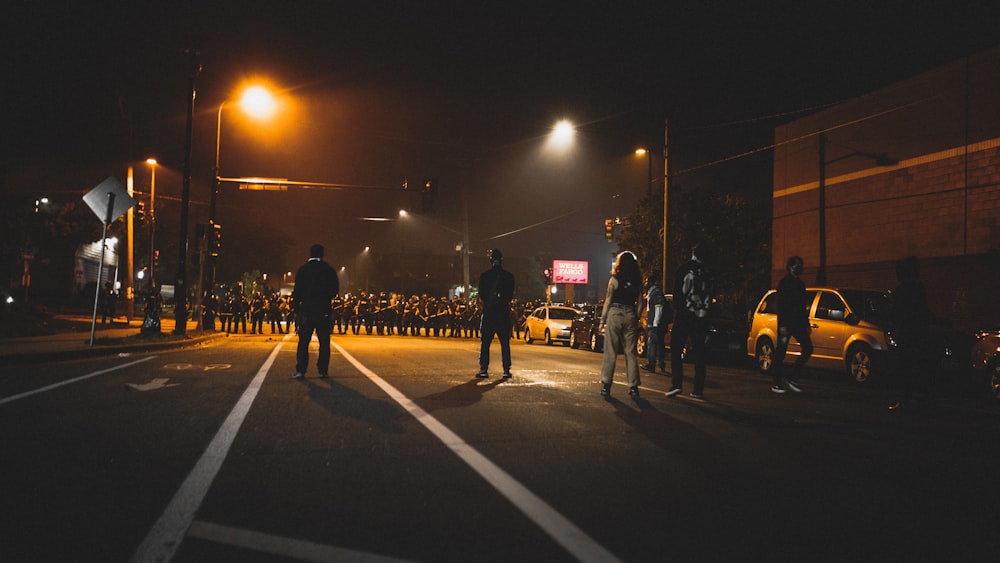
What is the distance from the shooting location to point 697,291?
8945mm

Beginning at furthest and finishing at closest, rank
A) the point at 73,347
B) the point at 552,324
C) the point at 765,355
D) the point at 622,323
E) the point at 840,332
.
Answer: the point at 552,324, the point at 765,355, the point at 73,347, the point at 840,332, the point at 622,323

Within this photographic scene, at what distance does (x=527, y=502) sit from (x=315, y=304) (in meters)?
7.00

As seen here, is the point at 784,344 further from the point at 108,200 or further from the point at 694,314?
the point at 108,200

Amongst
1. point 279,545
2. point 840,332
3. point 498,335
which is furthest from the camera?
point 840,332

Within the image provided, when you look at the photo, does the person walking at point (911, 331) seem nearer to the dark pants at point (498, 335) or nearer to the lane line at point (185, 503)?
the dark pants at point (498, 335)

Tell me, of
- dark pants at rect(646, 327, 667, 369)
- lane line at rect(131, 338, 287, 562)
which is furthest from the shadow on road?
dark pants at rect(646, 327, 667, 369)

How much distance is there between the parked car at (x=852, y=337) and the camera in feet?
40.0

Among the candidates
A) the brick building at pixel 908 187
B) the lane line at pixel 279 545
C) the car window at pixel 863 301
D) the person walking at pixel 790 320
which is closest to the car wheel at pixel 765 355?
the car window at pixel 863 301

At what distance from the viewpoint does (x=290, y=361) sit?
13.5 meters

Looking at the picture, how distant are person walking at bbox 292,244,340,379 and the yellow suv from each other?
23.9ft

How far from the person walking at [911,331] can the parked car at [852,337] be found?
254 cm

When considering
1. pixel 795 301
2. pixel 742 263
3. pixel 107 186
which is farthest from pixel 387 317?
pixel 795 301

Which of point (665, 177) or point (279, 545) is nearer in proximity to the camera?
point (279, 545)

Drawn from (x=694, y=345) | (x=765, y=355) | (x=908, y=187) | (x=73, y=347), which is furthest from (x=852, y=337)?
(x=73, y=347)
